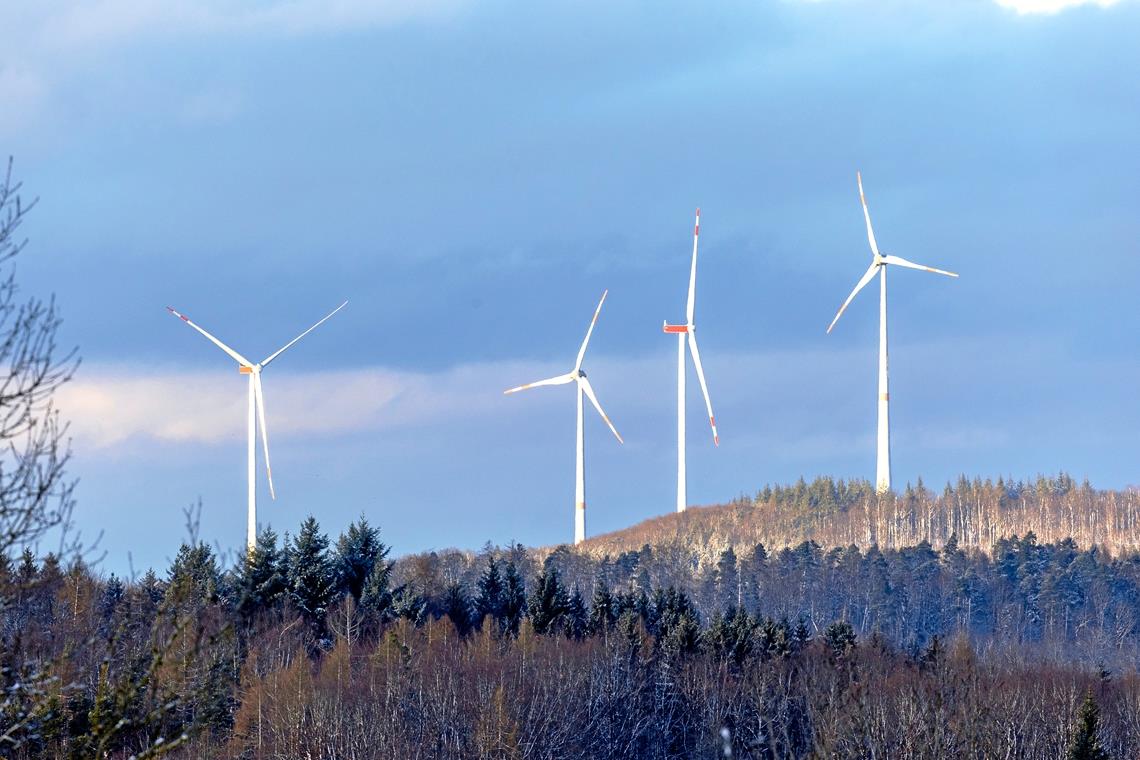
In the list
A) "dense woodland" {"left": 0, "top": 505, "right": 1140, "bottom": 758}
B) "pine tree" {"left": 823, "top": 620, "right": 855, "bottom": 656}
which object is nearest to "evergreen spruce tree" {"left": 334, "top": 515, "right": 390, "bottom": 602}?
"dense woodland" {"left": 0, "top": 505, "right": 1140, "bottom": 758}

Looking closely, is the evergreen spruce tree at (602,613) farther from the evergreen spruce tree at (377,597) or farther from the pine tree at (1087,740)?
the pine tree at (1087,740)

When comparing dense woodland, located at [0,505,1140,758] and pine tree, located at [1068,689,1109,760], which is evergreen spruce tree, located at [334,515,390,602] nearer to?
dense woodland, located at [0,505,1140,758]

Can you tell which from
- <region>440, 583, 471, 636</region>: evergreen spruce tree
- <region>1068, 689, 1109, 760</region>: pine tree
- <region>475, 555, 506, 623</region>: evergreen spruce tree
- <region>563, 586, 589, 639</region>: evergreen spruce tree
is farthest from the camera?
<region>475, 555, 506, 623</region>: evergreen spruce tree

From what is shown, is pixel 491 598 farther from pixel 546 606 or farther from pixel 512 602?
pixel 546 606

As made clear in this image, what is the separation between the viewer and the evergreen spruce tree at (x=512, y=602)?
309 ft

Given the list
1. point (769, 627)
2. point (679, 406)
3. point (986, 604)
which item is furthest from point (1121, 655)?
point (769, 627)

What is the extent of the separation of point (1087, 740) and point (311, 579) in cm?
4613

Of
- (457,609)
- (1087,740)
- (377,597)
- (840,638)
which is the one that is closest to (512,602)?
(457,609)

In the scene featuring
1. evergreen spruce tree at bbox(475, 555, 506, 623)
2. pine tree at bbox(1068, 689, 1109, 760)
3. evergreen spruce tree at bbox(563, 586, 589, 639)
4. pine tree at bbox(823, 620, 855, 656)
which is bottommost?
pine tree at bbox(1068, 689, 1109, 760)

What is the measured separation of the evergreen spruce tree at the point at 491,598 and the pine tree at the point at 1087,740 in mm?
45646

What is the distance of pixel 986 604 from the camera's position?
180 meters

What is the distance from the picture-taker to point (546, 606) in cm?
9256

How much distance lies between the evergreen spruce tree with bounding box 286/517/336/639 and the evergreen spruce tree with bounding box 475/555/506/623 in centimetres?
923

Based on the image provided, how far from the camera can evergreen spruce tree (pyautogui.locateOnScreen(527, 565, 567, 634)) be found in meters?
91.5
